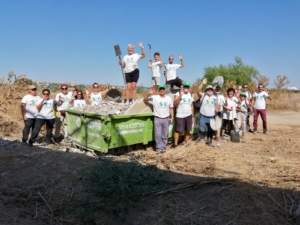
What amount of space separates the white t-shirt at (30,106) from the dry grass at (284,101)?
2235 centimetres

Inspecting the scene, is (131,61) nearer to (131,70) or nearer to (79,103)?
(131,70)

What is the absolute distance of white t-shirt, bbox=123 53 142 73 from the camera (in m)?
12.5

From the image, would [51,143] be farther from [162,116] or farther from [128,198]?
[128,198]

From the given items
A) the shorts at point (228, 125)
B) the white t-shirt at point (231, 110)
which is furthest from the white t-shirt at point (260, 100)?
the white t-shirt at point (231, 110)

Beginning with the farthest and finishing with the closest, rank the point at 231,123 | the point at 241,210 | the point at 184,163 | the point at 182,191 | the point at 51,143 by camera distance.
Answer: the point at 231,123 → the point at 51,143 → the point at 184,163 → the point at 182,191 → the point at 241,210

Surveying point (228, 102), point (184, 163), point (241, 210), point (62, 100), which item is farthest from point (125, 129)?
point (241, 210)

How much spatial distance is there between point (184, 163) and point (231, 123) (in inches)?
178

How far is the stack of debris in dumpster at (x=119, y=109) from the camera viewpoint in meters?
10.8

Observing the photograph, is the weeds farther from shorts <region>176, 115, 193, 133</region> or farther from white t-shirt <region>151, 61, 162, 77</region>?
white t-shirt <region>151, 61, 162, 77</region>

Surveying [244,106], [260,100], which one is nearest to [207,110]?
[244,106]

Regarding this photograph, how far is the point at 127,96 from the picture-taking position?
41.2ft

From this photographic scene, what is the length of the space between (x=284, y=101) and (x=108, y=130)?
79.8ft

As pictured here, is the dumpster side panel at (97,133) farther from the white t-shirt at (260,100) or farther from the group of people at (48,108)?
the white t-shirt at (260,100)

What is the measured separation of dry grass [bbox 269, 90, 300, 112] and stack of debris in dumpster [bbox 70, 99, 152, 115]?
2094cm
